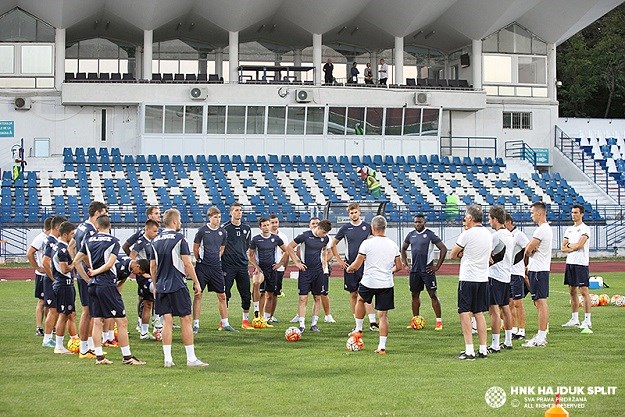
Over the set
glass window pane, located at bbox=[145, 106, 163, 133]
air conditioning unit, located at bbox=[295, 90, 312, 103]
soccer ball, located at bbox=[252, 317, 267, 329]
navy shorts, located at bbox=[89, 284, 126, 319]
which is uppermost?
air conditioning unit, located at bbox=[295, 90, 312, 103]

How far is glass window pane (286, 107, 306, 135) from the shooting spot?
173 ft

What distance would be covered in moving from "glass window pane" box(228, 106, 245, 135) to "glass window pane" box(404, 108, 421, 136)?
25.9 feet

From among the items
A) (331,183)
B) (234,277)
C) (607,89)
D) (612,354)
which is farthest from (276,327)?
(607,89)

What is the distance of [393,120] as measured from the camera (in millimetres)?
54219

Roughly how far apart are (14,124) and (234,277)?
3364cm

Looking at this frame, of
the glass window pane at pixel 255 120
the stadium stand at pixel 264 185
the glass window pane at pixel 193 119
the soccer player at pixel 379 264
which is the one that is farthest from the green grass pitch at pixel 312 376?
A: the glass window pane at pixel 255 120

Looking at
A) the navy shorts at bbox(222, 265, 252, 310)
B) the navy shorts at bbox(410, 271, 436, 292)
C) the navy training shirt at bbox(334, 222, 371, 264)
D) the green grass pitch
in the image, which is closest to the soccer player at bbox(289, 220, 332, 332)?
the navy training shirt at bbox(334, 222, 371, 264)

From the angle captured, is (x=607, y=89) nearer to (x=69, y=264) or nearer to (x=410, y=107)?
(x=410, y=107)

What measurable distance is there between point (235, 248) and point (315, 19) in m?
32.9

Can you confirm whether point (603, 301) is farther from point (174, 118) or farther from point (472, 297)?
point (174, 118)

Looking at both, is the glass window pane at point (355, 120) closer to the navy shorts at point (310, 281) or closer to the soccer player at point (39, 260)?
the navy shorts at point (310, 281)

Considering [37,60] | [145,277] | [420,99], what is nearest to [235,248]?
[145,277]

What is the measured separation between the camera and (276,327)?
66.7ft

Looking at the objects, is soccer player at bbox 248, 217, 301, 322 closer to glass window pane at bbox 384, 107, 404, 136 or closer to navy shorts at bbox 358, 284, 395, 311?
navy shorts at bbox 358, 284, 395, 311
